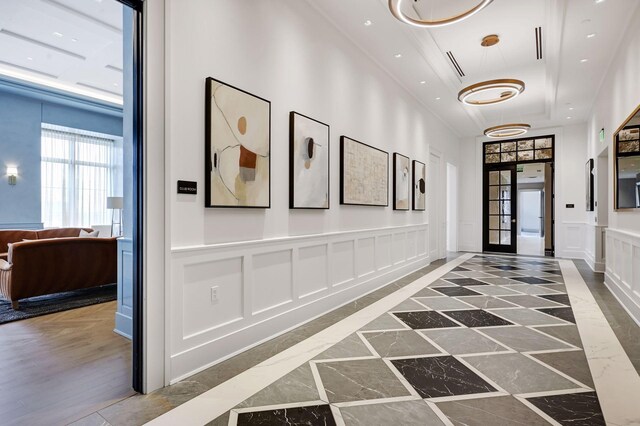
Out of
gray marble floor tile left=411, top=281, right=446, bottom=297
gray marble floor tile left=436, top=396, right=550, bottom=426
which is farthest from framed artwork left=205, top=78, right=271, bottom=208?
gray marble floor tile left=411, top=281, right=446, bottom=297

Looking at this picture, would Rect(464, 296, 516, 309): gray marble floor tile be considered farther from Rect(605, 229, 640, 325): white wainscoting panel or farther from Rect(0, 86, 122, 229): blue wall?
Rect(0, 86, 122, 229): blue wall

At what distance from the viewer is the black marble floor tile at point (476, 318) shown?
3676 mm

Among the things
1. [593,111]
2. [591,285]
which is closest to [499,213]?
[593,111]

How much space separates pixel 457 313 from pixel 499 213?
7.25 meters

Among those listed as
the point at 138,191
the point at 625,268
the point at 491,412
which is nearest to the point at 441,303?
the point at 625,268

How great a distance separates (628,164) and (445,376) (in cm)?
378

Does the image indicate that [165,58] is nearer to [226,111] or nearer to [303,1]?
[226,111]

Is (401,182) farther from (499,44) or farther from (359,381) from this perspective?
(359,381)

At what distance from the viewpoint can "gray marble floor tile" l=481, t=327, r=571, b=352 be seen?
119 inches

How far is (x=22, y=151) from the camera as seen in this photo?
757cm

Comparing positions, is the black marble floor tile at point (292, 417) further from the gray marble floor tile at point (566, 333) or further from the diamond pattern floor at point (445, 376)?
the gray marble floor tile at point (566, 333)

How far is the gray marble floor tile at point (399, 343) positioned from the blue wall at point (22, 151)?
26.6 ft

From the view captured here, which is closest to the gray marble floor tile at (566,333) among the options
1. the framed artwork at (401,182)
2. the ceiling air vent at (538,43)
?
the framed artwork at (401,182)

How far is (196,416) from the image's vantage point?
2004 mm
